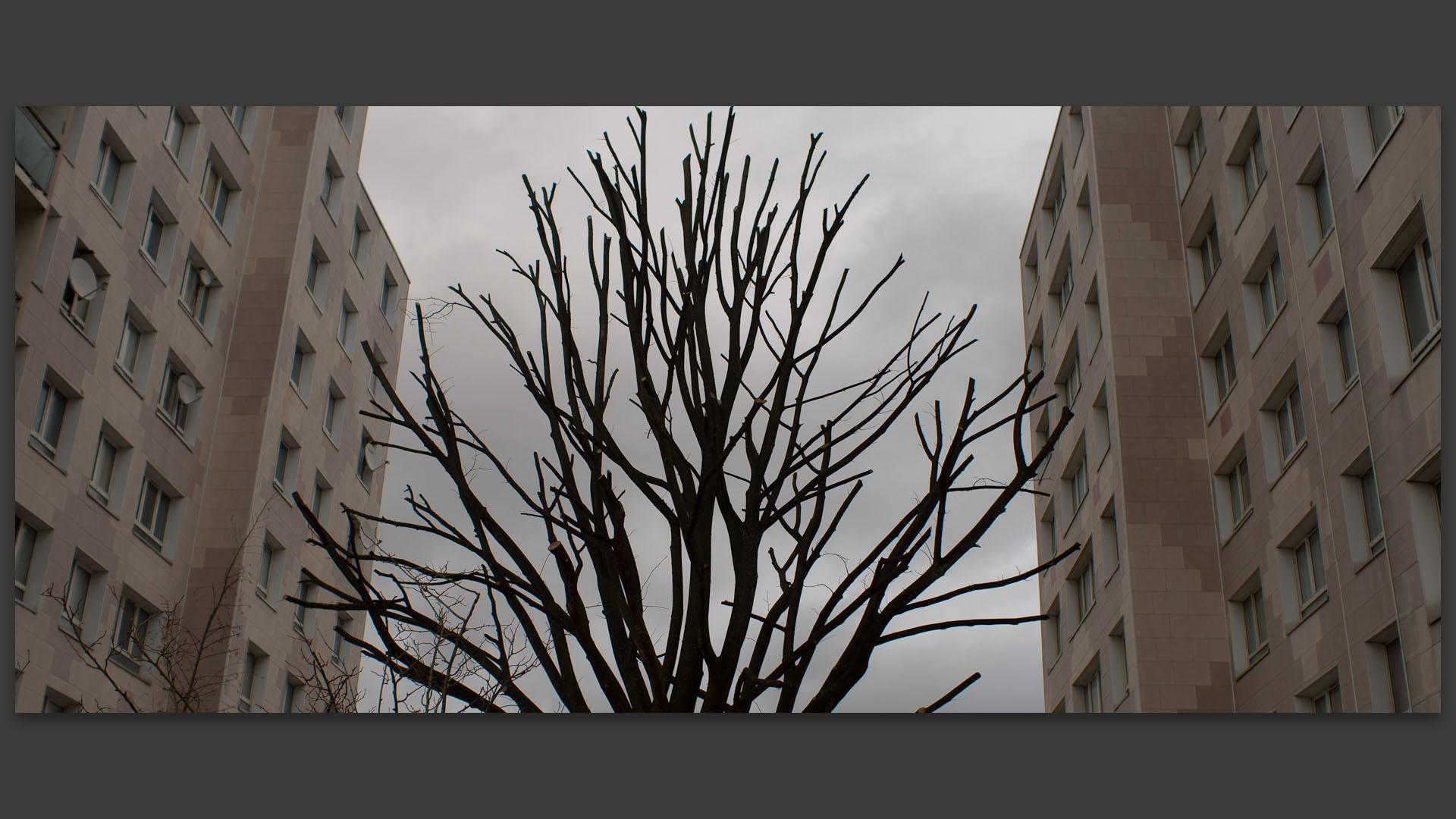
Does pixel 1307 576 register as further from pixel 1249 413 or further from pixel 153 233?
pixel 153 233

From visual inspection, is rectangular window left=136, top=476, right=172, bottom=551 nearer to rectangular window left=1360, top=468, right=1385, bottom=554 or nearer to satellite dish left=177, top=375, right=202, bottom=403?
satellite dish left=177, top=375, right=202, bottom=403

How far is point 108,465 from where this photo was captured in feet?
17.7

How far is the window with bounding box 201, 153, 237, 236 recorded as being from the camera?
535 centimetres

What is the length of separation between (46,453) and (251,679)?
52.1 inches

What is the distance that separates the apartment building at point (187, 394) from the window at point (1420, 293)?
12.1ft

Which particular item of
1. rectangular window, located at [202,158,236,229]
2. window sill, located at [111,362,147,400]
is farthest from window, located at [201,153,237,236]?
window sill, located at [111,362,147,400]

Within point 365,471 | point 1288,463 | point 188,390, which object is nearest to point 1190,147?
point 1288,463

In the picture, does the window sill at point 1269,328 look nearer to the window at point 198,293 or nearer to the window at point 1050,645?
the window at point 1050,645

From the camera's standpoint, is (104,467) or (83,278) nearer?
(83,278)

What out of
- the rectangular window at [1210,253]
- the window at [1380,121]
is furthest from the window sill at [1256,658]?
the rectangular window at [1210,253]

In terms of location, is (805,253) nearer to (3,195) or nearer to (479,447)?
(479,447)

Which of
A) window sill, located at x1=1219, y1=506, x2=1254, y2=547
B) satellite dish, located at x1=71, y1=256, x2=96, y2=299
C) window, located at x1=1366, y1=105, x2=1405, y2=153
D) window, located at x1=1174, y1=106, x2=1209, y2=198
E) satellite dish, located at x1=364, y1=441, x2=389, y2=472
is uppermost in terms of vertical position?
window, located at x1=1174, y1=106, x2=1209, y2=198

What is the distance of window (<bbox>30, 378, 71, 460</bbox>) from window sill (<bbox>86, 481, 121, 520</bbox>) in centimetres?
26
